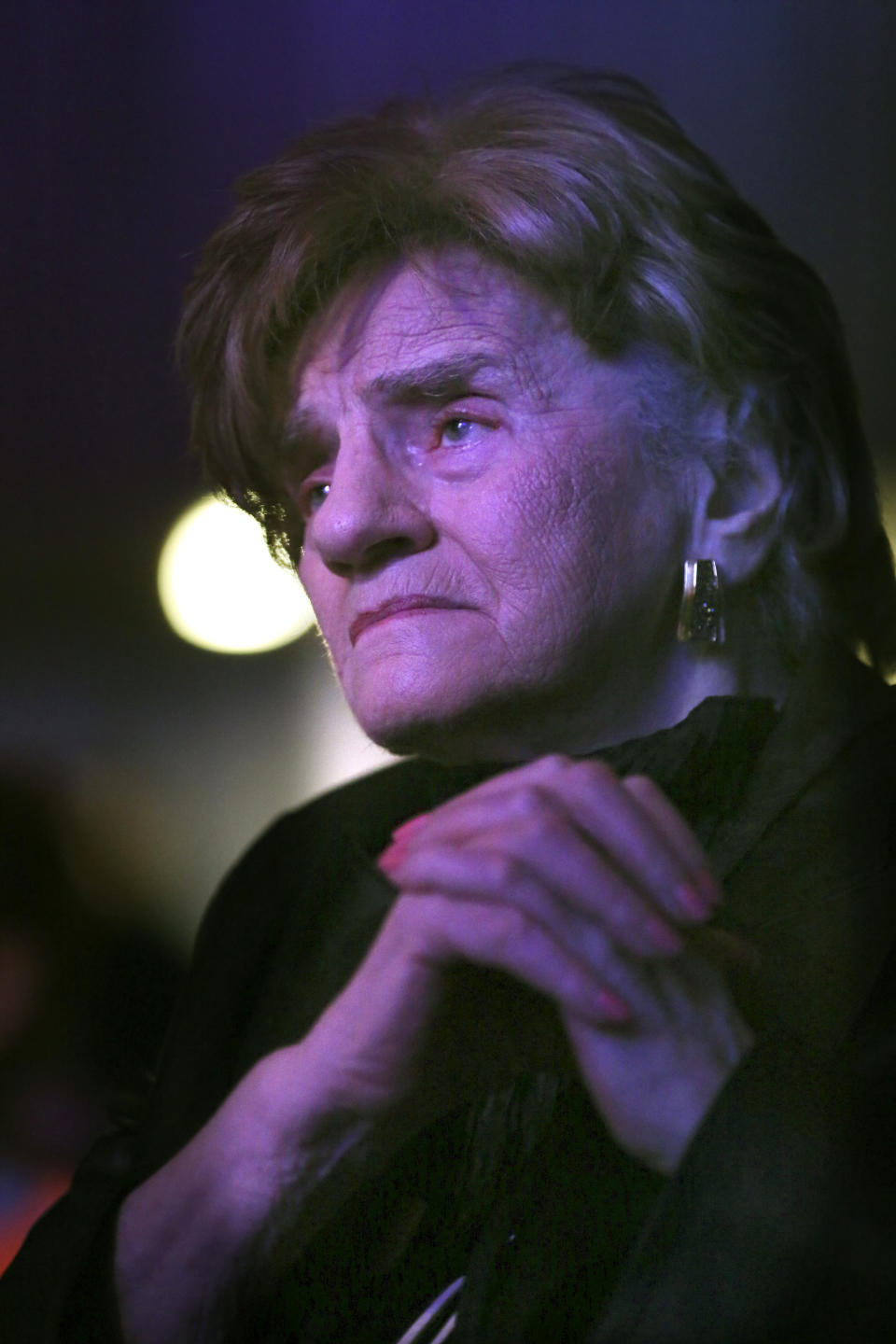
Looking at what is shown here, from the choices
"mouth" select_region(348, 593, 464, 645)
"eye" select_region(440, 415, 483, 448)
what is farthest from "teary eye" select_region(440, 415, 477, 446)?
"mouth" select_region(348, 593, 464, 645)

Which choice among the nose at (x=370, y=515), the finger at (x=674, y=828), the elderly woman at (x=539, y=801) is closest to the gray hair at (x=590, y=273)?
the elderly woman at (x=539, y=801)

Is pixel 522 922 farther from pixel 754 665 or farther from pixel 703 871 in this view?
pixel 754 665

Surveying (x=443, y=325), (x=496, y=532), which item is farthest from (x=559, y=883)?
(x=443, y=325)

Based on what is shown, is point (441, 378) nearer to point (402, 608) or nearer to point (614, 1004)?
point (402, 608)

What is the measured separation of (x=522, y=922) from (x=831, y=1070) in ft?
0.64

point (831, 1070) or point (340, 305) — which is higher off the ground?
point (340, 305)

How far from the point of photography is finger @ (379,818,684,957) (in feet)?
1.91

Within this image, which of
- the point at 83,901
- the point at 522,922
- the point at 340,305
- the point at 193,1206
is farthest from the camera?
the point at 83,901

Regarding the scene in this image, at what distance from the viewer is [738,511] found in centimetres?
81

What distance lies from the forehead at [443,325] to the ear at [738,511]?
130mm

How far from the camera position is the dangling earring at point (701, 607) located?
30.8 inches

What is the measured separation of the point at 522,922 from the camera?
0.59 metres

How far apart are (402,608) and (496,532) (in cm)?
8

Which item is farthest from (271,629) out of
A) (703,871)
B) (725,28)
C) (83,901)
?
(725,28)
